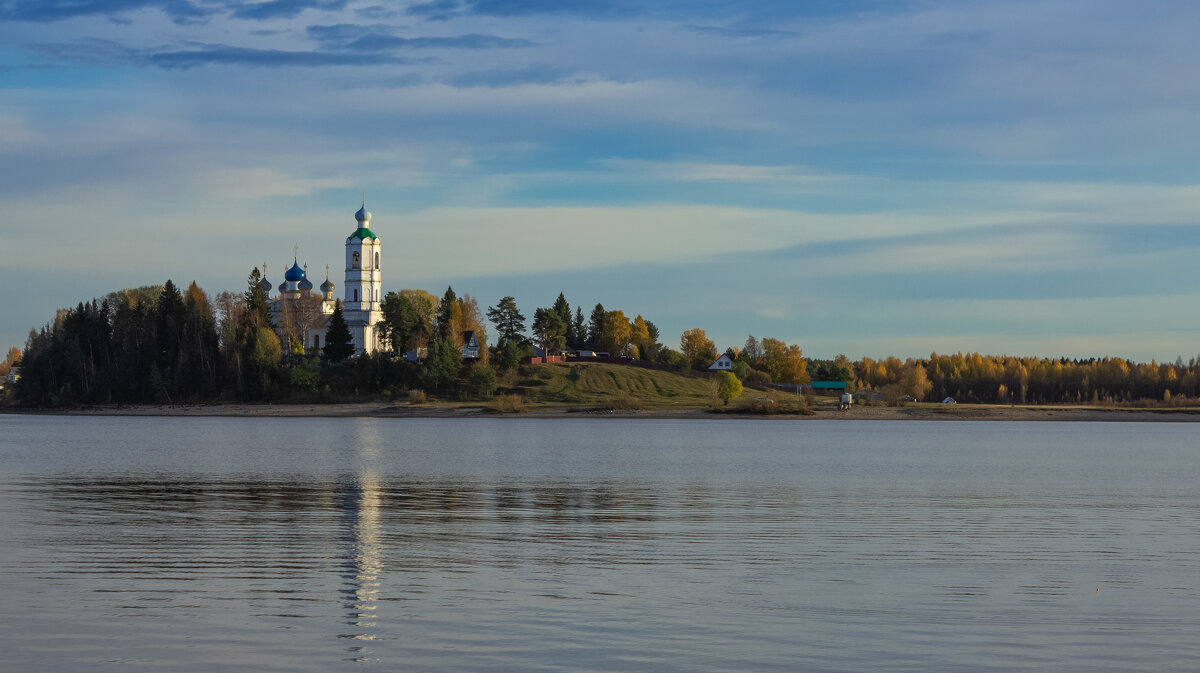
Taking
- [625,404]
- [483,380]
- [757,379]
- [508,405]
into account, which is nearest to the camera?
[508,405]

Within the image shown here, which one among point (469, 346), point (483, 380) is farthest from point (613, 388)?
point (469, 346)

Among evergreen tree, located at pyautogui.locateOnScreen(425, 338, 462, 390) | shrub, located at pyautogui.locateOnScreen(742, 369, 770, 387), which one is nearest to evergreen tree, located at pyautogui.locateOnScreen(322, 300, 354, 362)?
evergreen tree, located at pyautogui.locateOnScreen(425, 338, 462, 390)

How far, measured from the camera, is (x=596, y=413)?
Answer: 153 meters

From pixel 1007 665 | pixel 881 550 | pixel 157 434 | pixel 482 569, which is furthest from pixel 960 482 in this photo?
pixel 157 434

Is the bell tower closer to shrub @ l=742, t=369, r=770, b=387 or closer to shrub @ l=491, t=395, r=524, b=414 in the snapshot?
shrub @ l=491, t=395, r=524, b=414

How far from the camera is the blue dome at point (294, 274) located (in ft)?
614

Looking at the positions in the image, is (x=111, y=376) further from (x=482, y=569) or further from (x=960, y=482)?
(x=482, y=569)

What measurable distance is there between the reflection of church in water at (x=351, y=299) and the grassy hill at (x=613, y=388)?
27.4m

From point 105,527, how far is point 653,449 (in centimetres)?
5086

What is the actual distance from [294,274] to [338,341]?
28.7 m

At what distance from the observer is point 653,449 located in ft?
255

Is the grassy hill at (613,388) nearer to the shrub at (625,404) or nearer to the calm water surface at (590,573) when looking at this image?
the shrub at (625,404)

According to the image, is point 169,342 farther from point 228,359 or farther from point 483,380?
point 483,380

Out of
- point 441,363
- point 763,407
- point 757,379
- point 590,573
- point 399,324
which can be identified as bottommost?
point 590,573
